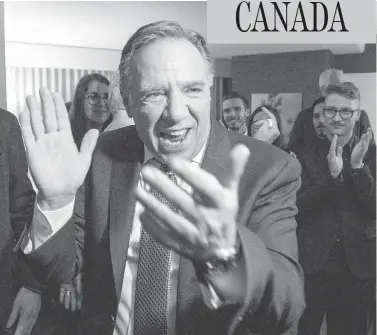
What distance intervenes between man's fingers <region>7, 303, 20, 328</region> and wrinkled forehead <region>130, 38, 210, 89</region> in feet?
1.84

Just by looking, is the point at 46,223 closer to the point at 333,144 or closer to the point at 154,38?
the point at 154,38

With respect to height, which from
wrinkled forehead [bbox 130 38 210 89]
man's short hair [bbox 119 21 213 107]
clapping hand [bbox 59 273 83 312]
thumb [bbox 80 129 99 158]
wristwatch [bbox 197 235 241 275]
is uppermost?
A: man's short hair [bbox 119 21 213 107]

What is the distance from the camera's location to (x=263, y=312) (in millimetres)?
557

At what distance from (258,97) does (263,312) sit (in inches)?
151

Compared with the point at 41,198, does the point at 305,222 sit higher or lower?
lower

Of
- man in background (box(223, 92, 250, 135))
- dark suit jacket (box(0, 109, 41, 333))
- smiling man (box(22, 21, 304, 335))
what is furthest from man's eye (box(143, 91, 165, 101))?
man in background (box(223, 92, 250, 135))

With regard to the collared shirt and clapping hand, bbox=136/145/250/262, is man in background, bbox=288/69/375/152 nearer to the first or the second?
the collared shirt

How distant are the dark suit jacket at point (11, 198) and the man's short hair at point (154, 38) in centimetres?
38

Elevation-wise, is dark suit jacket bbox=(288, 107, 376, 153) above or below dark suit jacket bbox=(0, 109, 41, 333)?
above

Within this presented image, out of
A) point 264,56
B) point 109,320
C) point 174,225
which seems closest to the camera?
point 174,225

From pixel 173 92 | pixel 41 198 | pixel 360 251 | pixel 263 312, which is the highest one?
pixel 173 92

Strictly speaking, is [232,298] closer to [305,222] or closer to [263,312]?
[263,312]

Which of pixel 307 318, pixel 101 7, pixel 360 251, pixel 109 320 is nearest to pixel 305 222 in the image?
pixel 360 251

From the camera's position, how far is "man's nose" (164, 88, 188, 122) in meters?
0.71
